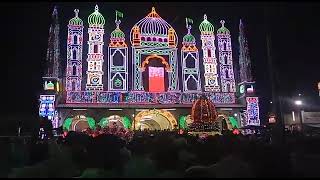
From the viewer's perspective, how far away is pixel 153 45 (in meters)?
42.7

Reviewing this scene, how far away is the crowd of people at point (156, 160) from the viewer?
15.0 ft

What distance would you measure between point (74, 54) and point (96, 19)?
17.6 ft

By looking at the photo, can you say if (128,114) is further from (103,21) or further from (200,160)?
(200,160)

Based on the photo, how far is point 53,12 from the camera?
42.0 m

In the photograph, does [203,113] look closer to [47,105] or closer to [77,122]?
[77,122]

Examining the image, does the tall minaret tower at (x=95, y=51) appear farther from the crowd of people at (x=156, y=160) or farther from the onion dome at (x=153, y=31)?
the crowd of people at (x=156, y=160)

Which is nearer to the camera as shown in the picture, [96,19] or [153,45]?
[153,45]

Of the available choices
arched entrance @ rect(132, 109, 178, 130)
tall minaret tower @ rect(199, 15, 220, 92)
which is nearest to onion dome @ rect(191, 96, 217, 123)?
arched entrance @ rect(132, 109, 178, 130)

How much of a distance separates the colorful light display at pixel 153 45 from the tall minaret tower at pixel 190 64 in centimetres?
115

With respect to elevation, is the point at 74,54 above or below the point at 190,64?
above

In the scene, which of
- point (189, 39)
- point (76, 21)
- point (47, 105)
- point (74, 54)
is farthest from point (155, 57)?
point (47, 105)

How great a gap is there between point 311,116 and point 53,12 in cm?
3346

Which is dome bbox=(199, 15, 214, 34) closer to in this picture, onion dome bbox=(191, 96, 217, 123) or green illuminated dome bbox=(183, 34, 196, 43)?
green illuminated dome bbox=(183, 34, 196, 43)

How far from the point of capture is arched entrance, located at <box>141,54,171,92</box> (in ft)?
139
